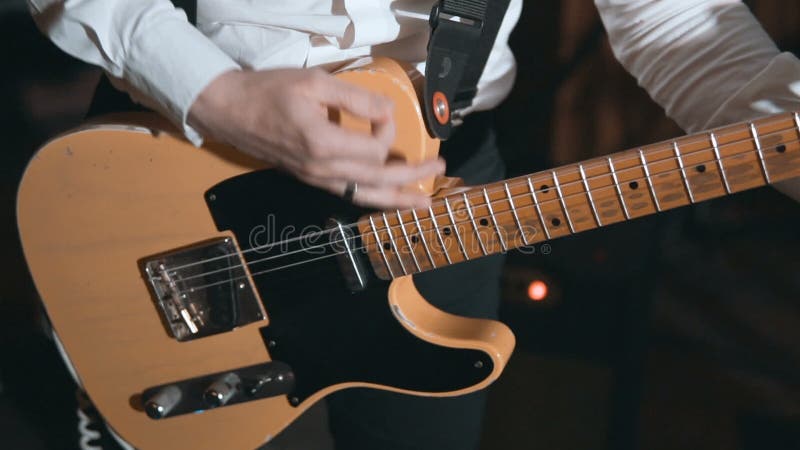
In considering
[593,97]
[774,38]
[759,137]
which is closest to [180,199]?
[759,137]

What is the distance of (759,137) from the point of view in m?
0.58

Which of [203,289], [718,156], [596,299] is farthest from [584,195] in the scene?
[596,299]

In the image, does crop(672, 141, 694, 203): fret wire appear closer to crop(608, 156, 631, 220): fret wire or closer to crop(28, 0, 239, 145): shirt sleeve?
crop(608, 156, 631, 220): fret wire

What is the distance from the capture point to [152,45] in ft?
2.29

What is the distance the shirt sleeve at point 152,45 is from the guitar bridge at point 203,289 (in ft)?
0.47

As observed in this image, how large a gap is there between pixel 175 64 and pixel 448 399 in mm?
532

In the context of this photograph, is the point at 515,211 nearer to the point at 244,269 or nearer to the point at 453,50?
the point at 453,50

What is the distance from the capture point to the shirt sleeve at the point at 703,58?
0.67 meters

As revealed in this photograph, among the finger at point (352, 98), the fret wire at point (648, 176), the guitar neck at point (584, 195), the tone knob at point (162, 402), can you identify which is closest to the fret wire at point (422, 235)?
the guitar neck at point (584, 195)

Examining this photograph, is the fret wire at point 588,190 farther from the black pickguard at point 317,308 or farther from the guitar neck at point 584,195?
the black pickguard at point 317,308

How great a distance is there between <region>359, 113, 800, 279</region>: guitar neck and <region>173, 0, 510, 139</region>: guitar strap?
96 mm

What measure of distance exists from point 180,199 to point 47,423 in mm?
1038

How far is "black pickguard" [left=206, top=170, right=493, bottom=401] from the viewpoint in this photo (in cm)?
75

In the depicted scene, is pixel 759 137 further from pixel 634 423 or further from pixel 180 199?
pixel 634 423
